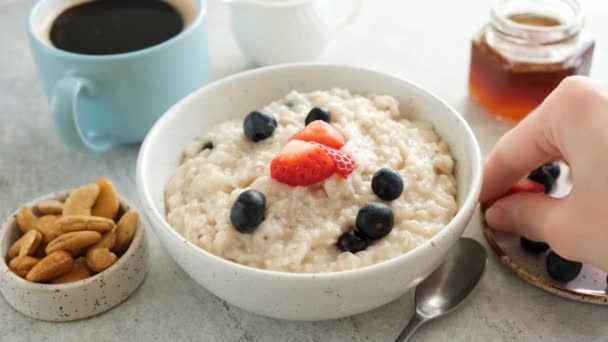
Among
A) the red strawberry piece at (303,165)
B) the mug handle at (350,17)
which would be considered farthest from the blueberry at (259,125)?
the mug handle at (350,17)

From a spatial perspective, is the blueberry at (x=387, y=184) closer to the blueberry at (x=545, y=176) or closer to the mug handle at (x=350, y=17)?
the blueberry at (x=545, y=176)

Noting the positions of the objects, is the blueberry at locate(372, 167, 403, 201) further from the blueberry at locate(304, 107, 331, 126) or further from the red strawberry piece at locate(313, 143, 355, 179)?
the blueberry at locate(304, 107, 331, 126)

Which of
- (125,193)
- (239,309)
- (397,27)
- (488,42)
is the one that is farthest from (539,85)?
(125,193)

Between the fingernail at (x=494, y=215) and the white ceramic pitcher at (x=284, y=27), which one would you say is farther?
the white ceramic pitcher at (x=284, y=27)

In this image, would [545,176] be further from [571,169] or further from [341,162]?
[341,162]

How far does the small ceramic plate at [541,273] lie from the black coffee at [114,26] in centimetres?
91

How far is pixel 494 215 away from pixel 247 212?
0.52 m

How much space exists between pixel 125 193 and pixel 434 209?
2.49 feet

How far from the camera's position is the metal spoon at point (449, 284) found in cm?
128

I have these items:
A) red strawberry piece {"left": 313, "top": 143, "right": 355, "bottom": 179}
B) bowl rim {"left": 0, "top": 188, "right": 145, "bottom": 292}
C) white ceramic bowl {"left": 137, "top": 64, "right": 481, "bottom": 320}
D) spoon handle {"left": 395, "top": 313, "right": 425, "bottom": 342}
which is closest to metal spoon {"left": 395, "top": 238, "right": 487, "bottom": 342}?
spoon handle {"left": 395, "top": 313, "right": 425, "bottom": 342}

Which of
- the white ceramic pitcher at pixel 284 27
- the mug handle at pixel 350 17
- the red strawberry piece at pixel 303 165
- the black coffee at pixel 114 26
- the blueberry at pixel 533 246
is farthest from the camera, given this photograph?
the mug handle at pixel 350 17

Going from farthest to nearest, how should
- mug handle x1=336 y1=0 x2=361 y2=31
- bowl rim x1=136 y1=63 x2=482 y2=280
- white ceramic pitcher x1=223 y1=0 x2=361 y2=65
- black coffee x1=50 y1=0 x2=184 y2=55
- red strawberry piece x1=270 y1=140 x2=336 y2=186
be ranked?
mug handle x1=336 y1=0 x2=361 y2=31 < white ceramic pitcher x1=223 y1=0 x2=361 y2=65 < black coffee x1=50 y1=0 x2=184 y2=55 < red strawberry piece x1=270 y1=140 x2=336 y2=186 < bowl rim x1=136 y1=63 x2=482 y2=280

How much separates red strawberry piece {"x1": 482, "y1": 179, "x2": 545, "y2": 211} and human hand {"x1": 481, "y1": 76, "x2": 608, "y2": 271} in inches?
2.0

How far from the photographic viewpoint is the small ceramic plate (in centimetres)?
129
